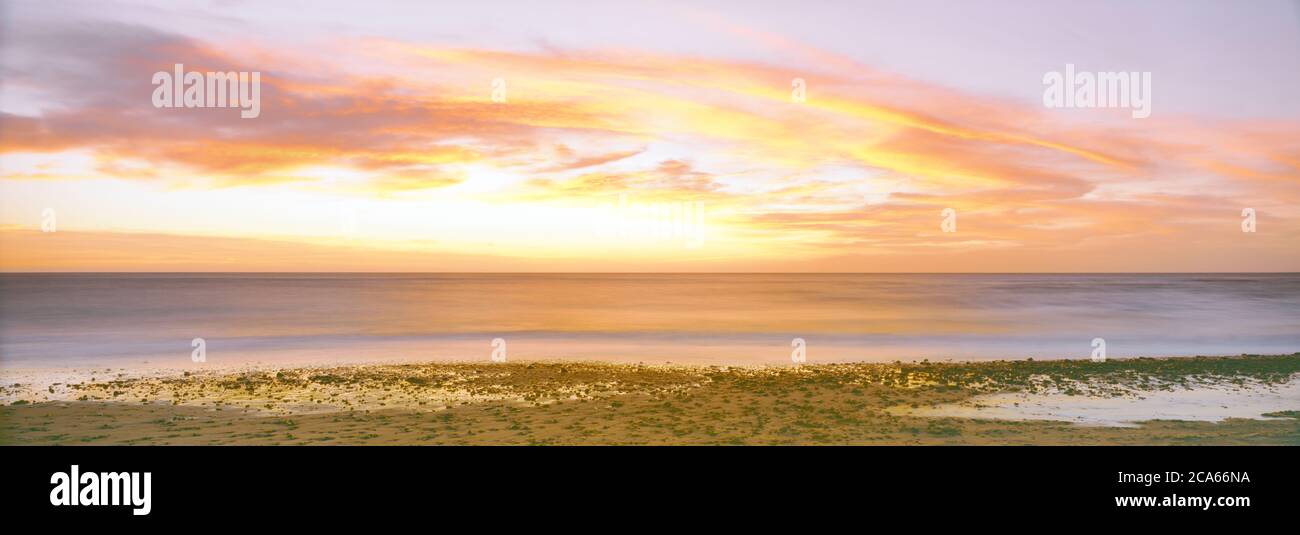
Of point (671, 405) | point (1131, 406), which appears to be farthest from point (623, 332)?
point (1131, 406)

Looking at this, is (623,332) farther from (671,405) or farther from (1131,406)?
(1131,406)

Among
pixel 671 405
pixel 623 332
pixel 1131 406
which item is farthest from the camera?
pixel 623 332

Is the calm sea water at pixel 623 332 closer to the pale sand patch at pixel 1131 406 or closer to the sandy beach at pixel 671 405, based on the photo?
the sandy beach at pixel 671 405

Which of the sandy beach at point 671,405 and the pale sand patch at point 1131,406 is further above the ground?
the sandy beach at point 671,405

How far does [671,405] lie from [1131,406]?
301 inches

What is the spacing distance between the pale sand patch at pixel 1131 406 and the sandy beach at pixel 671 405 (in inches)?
1.7

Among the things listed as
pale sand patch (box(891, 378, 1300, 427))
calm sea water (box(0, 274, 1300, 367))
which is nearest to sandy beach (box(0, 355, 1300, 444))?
pale sand patch (box(891, 378, 1300, 427))

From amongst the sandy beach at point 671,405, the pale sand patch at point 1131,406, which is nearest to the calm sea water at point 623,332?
the sandy beach at point 671,405

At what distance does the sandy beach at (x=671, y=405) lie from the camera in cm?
1003

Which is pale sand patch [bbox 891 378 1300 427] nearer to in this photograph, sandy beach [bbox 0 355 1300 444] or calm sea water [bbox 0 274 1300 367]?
sandy beach [bbox 0 355 1300 444]

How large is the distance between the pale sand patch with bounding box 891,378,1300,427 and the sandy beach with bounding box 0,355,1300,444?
0.15 feet

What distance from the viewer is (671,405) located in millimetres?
12398

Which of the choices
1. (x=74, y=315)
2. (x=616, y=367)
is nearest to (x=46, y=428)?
(x=616, y=367)

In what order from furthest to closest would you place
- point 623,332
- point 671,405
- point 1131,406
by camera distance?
1. point 623,332
2. point 671,405
3. point 1131,406
